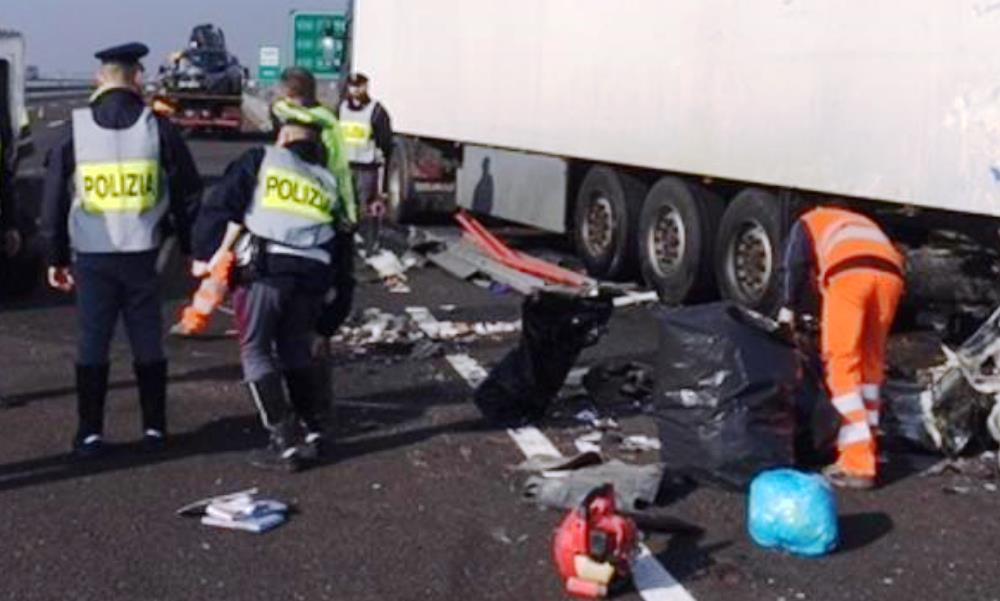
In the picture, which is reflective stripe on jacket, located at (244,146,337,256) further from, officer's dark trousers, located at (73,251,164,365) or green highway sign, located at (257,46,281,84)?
green highway sign, located at (257,46,281,84)

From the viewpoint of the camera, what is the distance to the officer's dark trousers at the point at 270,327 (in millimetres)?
7574

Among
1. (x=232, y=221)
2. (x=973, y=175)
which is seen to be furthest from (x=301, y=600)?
(x=973, y=175)

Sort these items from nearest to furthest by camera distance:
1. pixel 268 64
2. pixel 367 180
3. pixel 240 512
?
pixel 240 512
pixel 367 180
pixel 268 64

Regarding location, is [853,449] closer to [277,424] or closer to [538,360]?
[538,360]

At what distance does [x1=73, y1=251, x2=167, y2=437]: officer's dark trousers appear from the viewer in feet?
25.3

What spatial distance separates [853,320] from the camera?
7492 millimetres

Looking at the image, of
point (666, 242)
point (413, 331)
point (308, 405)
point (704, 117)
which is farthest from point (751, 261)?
point (308, 405)

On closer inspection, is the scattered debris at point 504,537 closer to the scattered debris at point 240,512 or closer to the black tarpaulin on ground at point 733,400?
the scattered debris at point 240,512

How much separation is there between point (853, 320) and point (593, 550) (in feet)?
7.35

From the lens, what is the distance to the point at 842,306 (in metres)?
7.50

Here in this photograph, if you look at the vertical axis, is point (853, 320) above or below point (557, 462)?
above

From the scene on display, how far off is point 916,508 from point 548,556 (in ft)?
5.96

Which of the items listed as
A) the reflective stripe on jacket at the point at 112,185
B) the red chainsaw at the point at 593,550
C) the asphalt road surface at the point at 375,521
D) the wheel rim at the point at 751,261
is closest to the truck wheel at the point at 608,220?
the wheel rim at the point at 751,261

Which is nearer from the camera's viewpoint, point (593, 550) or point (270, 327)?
point (593, 550)
